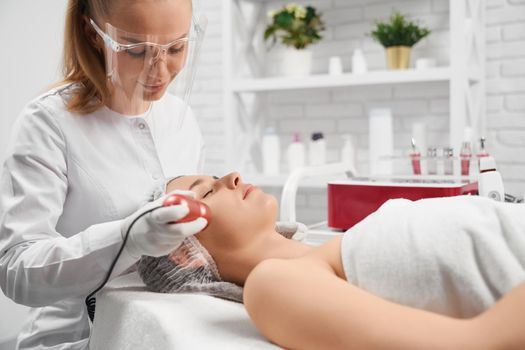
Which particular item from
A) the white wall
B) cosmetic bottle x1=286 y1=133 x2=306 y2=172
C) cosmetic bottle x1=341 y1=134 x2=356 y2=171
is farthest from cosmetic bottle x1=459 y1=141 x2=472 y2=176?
the white wall

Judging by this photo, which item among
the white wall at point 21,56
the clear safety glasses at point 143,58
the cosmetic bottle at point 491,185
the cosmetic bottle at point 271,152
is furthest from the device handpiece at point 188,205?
the white wall at point 21,56

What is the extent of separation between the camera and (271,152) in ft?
10.1

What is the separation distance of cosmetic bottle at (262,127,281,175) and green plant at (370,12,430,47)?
0.71 m

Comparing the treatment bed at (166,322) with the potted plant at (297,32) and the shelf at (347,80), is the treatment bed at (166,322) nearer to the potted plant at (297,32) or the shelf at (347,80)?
the shelf at (347,80)

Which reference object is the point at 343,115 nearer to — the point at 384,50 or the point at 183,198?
the point at 384,50

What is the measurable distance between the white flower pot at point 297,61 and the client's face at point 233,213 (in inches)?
67.0

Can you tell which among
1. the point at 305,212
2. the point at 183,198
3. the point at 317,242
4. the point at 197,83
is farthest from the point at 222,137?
the point at 183,198

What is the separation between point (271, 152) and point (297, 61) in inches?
18.4

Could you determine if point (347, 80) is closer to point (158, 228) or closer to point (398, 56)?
point (398, 56)

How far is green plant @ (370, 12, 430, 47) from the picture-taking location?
2.69 meters

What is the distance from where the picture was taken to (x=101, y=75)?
147cm

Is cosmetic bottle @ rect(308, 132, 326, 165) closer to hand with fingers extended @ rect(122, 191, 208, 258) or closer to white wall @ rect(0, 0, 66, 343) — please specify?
white wall @ rect(0, 0, 66, 343)

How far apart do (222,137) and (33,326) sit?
214 centimetres

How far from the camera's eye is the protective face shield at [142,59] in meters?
1.32
